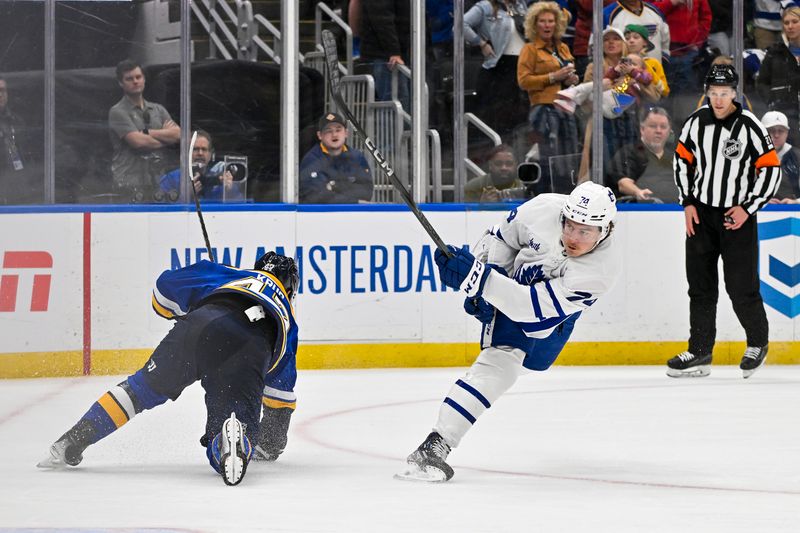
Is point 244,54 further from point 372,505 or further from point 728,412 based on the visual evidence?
point 372,505

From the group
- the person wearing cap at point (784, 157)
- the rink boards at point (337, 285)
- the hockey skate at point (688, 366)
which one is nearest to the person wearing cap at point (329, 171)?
the rink boards at point (337, 285)

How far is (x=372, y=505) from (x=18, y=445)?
5.33 ft

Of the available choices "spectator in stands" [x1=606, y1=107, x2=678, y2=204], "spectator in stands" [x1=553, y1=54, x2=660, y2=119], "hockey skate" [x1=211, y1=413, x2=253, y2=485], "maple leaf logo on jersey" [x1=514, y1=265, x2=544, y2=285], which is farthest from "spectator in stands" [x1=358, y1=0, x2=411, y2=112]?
"hockey skate" [x1=211, y1=413, x2=253, y2=485]

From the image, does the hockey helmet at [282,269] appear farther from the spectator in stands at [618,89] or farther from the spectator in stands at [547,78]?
the spectator in stands at [618,89]

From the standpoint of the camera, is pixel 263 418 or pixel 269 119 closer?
pixel 263 418

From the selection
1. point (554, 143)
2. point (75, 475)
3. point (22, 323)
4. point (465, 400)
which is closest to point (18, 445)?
point (75, 475)

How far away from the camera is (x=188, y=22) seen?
7.17 metres

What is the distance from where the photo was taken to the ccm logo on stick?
664cm

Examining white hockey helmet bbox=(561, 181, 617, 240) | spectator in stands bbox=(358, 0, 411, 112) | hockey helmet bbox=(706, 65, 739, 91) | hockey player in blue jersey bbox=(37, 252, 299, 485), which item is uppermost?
spectator in stands bbox=(358, 0, 411, 112)

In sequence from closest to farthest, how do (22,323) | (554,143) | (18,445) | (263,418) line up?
(263,418), (18,445), (22,323), (554,143)

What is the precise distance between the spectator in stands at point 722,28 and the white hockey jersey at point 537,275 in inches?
157

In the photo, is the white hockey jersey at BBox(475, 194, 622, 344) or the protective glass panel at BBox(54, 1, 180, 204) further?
the protective glass panel at BBox(54, 1, 180, 204)

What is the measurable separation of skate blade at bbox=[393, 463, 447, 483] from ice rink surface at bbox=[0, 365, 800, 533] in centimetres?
8

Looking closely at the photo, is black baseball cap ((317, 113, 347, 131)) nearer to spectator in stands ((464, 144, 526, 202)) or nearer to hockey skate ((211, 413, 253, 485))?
spectator in stands ((464, 144, 526, 202))
